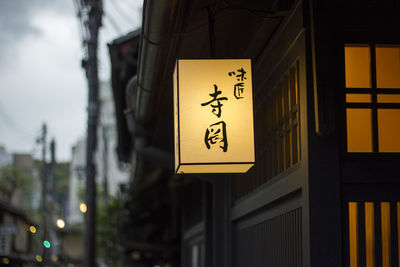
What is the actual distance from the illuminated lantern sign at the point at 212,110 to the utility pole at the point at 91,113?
12.2 metres

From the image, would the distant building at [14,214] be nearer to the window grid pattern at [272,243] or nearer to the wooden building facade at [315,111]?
the window grid pattern at [272,243]

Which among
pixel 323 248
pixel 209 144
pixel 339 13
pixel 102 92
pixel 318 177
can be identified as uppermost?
pixel 102 92

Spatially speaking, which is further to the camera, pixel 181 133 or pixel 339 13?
pixel 181 133

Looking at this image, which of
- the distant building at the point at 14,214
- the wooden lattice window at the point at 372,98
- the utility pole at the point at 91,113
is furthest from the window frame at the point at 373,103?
the distant building at the point at 14,214

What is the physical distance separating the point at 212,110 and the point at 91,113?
12469 mm

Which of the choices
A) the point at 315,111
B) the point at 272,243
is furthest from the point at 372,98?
the point at 272,243

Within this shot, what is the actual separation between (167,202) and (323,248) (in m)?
14.2

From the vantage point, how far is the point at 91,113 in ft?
60.6

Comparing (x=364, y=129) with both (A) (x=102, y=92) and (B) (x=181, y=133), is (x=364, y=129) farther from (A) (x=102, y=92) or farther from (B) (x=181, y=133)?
(A) (x=102, y=92)

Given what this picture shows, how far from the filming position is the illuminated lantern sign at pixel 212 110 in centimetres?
637

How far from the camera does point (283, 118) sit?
7113 mm

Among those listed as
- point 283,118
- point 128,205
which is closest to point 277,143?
point 283,118

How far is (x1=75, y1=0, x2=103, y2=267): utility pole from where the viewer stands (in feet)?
60.4


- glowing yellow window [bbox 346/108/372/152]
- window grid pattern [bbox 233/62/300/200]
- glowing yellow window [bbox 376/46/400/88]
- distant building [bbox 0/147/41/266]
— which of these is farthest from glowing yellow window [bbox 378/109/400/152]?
distant building [bbox 0/147/41/266]
